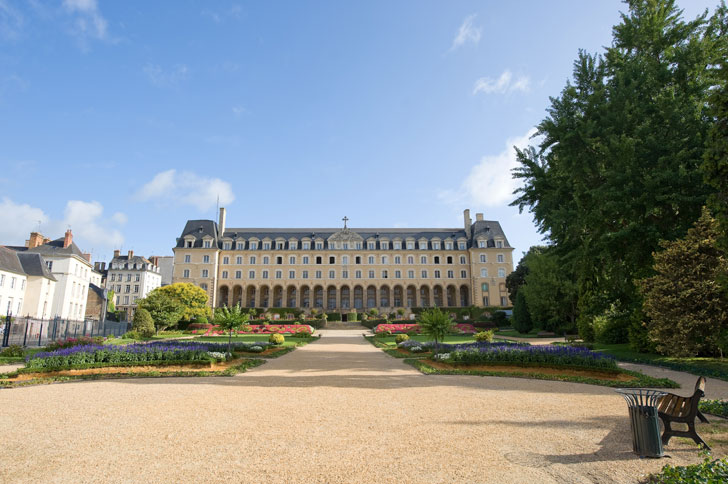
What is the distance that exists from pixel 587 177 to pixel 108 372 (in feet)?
63.3

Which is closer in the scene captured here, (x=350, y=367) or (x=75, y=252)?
(x=350, y=367)

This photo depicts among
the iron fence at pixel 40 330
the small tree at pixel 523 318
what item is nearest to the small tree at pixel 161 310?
the iron fence at pixel 40 330

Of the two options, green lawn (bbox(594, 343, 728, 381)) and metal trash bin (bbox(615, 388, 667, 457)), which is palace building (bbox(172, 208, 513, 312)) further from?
metal trash bin (bbox(615, 388, 667, 457))

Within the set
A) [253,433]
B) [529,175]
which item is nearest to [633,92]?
[529,175]

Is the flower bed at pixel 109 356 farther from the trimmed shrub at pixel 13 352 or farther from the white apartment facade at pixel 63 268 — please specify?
the white apartment facade at pixel 63 268

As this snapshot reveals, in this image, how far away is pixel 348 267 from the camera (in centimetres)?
6194

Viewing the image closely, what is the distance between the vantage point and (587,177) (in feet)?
58.2

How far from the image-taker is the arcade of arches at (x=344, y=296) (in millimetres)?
60938

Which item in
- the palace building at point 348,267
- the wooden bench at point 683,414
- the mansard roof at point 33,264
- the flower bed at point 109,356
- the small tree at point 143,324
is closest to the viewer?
the wooden bench at point 683,414

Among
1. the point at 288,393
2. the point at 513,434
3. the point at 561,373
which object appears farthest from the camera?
the point at 561,373

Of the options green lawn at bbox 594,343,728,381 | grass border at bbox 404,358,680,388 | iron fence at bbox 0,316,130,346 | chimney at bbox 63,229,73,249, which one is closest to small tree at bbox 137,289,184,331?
iron fence at bbox 0,316,130,346

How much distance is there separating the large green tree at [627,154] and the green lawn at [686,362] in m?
2.06

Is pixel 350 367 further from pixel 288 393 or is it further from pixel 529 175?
pixel 529 175

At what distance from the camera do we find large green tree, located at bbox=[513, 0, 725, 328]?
1467 cm
